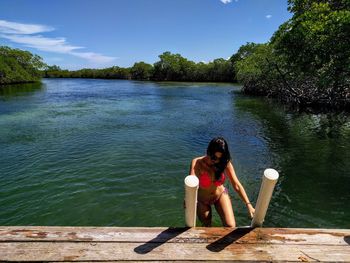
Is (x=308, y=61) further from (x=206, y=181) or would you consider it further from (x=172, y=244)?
(x=172, y=244)

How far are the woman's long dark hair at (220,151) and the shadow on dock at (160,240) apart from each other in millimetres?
1073

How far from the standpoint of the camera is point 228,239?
3545 millimetres

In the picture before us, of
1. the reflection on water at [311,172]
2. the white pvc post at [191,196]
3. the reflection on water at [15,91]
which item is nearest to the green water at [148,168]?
the reflection on water at [311,172]

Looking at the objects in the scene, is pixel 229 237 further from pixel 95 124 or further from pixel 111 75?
pixel 111 75

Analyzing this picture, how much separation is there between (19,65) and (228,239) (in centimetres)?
7713

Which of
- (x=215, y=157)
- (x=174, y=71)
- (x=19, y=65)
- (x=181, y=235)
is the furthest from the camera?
(x=174, y=71)

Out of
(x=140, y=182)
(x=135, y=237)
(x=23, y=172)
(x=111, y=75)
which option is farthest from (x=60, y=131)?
(x=111, y=75)

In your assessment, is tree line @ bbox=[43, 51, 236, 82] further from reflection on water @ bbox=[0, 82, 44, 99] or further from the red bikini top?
the red bikini top

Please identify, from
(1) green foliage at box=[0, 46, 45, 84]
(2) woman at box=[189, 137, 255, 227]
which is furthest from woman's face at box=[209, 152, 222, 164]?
(1) green foliage at box=[0, 46, 45, 84]

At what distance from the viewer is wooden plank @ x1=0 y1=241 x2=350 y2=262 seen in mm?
3172

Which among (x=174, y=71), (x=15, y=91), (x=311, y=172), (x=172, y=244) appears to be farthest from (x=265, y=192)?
(x=174, y=71)

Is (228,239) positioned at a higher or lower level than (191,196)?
lower

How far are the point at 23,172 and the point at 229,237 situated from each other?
835 cm

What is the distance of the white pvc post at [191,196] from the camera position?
3.16 metres
